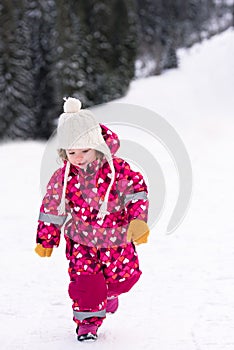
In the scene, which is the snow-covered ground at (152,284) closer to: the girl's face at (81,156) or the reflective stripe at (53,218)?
the reflective stripe at (53,218)

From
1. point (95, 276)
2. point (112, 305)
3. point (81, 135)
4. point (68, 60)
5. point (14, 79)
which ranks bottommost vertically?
point (14, 79)

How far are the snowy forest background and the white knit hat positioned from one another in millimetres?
29616

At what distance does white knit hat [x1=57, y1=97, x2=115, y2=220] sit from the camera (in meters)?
3.25

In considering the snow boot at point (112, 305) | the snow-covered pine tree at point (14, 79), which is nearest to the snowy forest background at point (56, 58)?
the snow-covered pine tree at point (14, 79)

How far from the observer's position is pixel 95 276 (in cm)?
333

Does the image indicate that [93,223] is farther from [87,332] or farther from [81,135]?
[87,332]

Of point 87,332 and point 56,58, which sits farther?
point 56,58

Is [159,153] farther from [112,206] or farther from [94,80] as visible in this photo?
[94,80]

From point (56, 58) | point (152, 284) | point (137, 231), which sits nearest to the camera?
point (137, 231)

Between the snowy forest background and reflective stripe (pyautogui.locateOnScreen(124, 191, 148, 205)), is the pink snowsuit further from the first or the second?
the snowy forest background

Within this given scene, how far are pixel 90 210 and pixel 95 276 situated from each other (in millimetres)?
366

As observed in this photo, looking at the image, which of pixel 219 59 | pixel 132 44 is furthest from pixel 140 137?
pixel 219 59

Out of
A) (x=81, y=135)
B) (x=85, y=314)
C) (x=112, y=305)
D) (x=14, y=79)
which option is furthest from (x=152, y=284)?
(x=14, y=79)

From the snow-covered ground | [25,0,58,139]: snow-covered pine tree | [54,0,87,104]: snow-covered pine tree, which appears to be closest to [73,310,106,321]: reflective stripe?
the snow-covered ground
